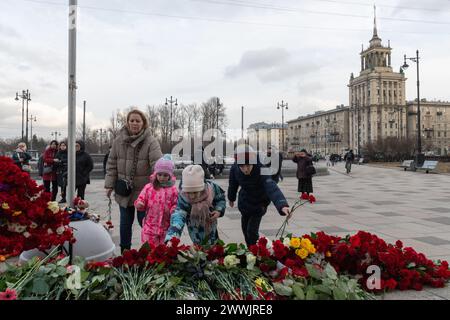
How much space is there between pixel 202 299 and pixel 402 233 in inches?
200

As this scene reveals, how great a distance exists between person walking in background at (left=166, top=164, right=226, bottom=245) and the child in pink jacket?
28 cm

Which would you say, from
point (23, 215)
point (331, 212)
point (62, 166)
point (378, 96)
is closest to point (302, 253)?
point (23, 215)

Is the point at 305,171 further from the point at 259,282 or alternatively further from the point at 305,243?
the point at 259,282

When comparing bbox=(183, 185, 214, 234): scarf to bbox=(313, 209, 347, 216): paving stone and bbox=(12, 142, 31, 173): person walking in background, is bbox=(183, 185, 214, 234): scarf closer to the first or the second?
bbox=(313, 209, 347, 216): paving stone

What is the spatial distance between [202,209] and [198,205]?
0.05 meters

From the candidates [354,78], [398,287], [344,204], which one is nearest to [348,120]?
[354,78]

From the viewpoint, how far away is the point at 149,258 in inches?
109

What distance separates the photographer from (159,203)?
3.96 m

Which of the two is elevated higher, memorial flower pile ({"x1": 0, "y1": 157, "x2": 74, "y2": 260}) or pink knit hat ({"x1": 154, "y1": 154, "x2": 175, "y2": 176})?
pink knit hat ({"x1": 154, "y1": 154, "x2": 175, "y2": 176})

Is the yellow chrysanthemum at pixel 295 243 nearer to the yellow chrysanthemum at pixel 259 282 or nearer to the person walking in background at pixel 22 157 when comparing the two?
the yellow chrysanthemum at pixel 259 282

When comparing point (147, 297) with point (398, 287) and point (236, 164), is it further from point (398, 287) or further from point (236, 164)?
point (236, 164)

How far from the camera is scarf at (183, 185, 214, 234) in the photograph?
145 inches

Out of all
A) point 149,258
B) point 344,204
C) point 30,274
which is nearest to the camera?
point 30,274

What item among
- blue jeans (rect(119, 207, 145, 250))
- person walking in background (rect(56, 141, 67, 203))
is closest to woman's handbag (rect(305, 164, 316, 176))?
person walking in background (rect(56, 141, 67, 203))
